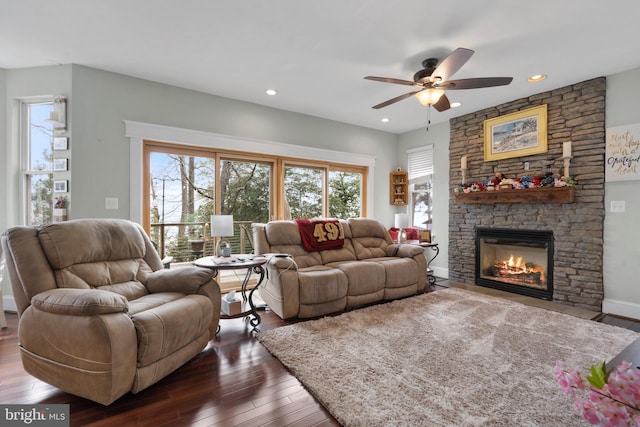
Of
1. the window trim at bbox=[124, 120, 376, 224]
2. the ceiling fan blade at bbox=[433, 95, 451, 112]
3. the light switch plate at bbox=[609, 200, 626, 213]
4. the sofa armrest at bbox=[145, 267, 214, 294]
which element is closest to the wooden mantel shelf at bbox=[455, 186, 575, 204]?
the light switch plate at bbox=[609, 200, 626, 213]

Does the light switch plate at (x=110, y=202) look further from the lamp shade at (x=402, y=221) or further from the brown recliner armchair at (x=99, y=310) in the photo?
the lamp shade at (x=402, y=221)

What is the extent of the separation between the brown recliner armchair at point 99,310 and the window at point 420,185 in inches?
167

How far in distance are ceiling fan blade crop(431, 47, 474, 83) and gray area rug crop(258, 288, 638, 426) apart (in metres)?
2.31

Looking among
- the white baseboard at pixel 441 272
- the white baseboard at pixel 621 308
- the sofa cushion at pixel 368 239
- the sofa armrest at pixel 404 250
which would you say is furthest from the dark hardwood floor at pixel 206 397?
the white baseboard at pixel 441 272

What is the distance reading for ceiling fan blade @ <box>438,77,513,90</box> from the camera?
253cm

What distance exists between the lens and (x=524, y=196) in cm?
387

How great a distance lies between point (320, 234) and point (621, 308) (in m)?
3.48

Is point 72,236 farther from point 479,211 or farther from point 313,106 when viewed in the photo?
point 479,211

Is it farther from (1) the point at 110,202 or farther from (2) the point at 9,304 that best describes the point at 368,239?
(2) the point at 9,304

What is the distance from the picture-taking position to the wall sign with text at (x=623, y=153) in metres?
3.13

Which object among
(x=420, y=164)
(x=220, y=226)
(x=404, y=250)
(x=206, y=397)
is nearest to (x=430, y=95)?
(x=404, y=250)

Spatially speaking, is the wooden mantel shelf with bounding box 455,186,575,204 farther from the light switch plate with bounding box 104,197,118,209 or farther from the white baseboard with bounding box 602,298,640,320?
the light switch plate with bounding box 104,197,118,209

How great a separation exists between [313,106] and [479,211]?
120 inches

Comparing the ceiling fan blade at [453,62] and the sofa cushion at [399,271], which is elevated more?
the ceiling fan blade at [453,62]
